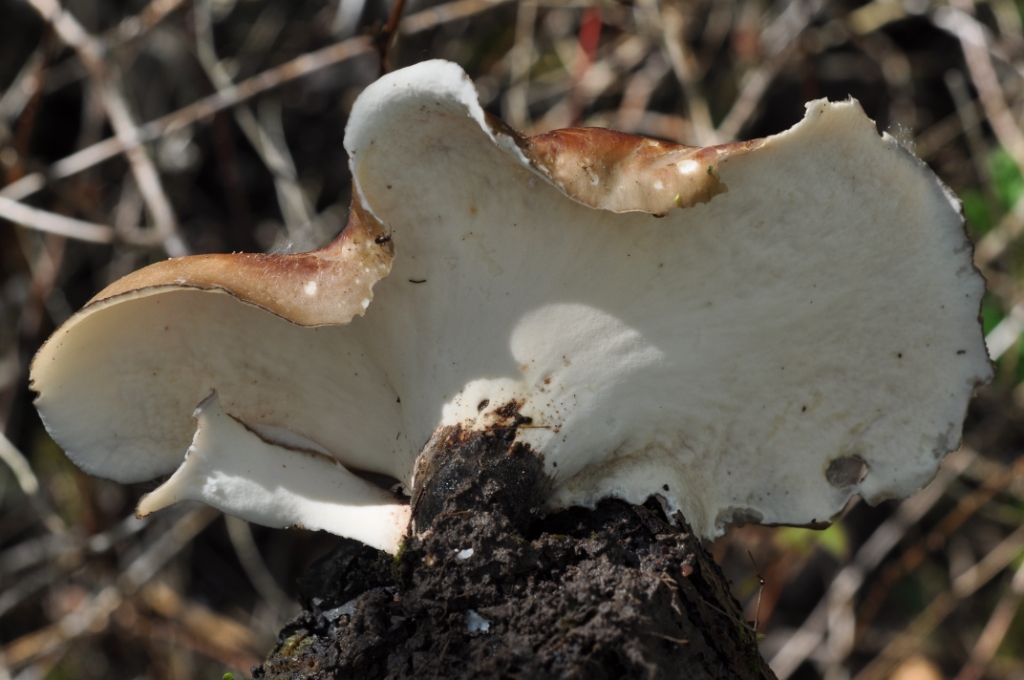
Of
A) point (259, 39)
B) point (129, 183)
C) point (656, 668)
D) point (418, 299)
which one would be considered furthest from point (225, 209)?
point (656, 668)

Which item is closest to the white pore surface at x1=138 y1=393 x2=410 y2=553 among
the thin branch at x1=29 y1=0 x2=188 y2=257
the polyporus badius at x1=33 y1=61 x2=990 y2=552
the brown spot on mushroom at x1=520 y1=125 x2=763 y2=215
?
the polyporus badius at x1=33 y1=61 x2=990 y2=552

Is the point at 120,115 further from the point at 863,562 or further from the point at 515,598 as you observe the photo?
the point at 863,562

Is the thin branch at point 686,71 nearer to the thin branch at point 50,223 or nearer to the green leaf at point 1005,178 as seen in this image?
the green leaf at point 1005,178

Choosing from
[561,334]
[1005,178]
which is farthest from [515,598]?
[1005,178]

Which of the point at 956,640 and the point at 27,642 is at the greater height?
the point at 27,642

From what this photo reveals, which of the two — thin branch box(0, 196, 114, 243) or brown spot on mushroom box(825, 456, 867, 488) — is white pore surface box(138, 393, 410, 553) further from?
thin branch box(0, 196, 114, 243)

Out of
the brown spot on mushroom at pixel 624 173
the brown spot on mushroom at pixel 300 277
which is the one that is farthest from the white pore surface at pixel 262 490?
the brown spot on mushroom at pixel 624 173

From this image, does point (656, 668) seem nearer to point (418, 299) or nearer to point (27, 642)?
point (418, 299)
